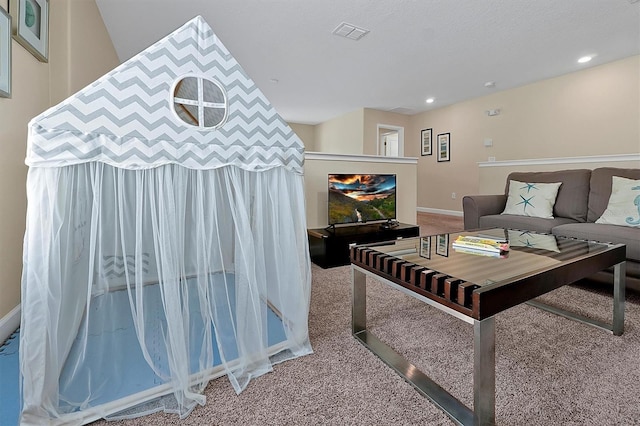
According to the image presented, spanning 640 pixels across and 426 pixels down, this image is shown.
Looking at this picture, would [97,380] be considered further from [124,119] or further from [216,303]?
[124,119]

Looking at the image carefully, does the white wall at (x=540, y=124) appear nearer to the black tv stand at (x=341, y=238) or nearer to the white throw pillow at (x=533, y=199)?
the white throw pillow at (x=533, y=199)

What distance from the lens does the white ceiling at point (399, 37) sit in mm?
2885

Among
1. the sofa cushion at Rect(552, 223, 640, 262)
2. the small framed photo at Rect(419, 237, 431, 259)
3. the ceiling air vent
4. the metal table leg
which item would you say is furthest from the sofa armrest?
the metal table leg

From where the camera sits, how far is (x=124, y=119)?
115 centimetres

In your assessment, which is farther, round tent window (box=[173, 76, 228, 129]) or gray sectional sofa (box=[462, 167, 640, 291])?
gray sectional sofa (box=[462, 167, 640, 291])

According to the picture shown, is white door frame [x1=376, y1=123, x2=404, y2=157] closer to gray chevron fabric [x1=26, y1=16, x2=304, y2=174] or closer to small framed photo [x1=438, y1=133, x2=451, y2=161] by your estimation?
small framed photo [x1=438, y1=133, x2=451, y2=161]

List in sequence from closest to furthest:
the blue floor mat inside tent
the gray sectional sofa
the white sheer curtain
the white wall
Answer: the white sheer curtain < the blue floor mat inside tent < the gray sectional sofa < the white wall

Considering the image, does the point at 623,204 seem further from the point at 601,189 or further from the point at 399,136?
the point at 399,136

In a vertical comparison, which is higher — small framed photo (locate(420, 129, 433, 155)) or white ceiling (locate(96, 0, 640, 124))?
white ceiling (locate(96, 0, 640, 124))

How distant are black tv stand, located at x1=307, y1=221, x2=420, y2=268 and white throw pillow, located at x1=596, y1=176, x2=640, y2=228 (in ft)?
5.55

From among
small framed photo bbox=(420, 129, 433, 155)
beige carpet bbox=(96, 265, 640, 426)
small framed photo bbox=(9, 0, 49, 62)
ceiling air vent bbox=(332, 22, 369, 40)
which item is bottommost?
beige carpet bbox=(96, 265, 640, 426)

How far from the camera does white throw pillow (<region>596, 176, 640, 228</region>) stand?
2467 mm

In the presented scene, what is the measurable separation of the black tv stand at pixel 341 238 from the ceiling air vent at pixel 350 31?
7.05 ft

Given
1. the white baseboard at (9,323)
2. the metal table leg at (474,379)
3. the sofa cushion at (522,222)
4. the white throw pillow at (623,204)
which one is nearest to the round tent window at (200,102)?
the metal table leg at (474,379)
